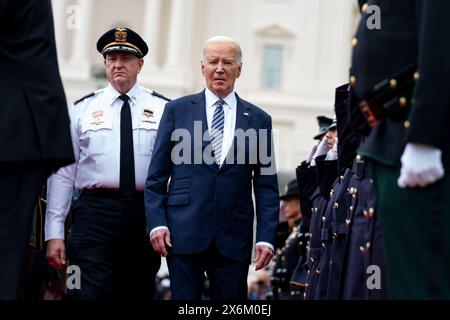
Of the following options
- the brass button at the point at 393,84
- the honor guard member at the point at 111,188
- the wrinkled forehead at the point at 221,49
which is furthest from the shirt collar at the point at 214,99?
the brass button at the point at 393,84

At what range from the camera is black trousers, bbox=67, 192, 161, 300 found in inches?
249

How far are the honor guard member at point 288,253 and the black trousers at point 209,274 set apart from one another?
416cm

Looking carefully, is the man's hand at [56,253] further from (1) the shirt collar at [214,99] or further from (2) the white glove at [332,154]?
(2) the white glove at [332,154]

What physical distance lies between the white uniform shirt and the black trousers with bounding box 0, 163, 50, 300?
197cm

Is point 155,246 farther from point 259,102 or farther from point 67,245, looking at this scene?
point 259,102

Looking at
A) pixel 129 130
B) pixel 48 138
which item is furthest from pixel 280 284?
pixel 48 138

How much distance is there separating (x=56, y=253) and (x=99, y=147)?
0.89 meters

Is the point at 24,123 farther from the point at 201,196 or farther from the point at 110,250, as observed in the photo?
the point at 110,250

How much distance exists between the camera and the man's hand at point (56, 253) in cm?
611

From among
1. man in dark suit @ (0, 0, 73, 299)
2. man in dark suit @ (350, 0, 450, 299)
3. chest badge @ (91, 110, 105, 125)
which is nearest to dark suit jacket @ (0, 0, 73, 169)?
man in dark suit @ (0, 0, 73, 299)

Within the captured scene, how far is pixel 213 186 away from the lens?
6082 mm

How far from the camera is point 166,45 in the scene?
5216cm

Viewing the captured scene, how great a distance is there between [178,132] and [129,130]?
2.06 feet

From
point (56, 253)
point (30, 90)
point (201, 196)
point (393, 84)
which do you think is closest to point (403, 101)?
point (393, 84)
